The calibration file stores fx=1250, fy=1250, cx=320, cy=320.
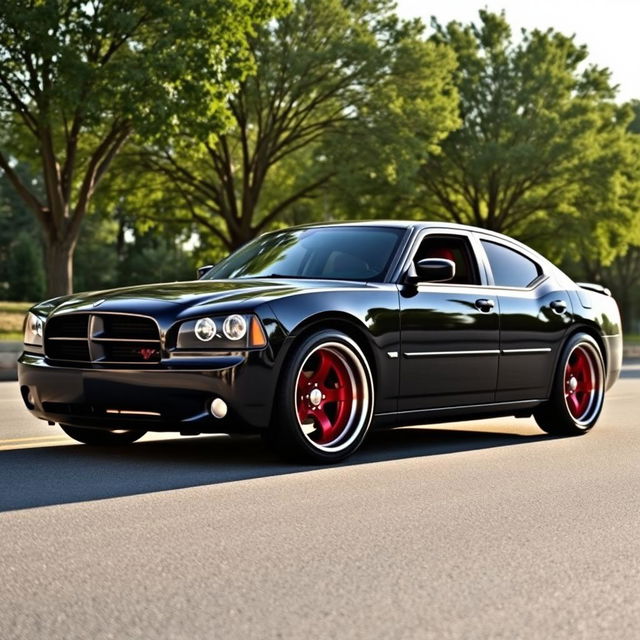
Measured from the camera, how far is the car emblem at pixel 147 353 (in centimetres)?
717

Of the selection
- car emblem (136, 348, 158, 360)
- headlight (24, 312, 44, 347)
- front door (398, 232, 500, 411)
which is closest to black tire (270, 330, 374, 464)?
front door (398, 232, 500, 411)

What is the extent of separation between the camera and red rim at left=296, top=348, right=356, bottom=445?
7.46 m

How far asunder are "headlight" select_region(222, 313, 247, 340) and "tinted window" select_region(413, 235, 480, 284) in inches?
83.2

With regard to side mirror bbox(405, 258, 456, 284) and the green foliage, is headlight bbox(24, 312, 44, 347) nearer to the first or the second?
side mirror bbox(405, 258, 456, 284)

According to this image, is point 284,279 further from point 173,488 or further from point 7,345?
point 7,345

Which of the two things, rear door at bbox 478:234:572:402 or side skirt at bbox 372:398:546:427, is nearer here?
side skirt at bbox 372:398:546:427

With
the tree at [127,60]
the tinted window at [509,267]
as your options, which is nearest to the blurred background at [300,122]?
the tree at [127,60]

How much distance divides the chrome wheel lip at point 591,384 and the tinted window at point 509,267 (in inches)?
26.7

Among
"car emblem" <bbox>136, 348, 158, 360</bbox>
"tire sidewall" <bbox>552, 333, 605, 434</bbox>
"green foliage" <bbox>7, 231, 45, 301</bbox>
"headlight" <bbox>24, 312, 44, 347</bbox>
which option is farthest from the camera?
"green foliage" <bbox>7, 231, 45, 301</bbox>

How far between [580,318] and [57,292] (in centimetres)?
1999

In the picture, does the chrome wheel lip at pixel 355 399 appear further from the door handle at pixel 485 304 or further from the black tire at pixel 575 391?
the black tire at pixel 575 391

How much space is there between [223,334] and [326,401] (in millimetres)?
860

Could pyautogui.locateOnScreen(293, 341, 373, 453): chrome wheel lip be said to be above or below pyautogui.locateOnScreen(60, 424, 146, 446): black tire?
above

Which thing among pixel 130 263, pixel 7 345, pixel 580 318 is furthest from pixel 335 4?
pixel 130 263
